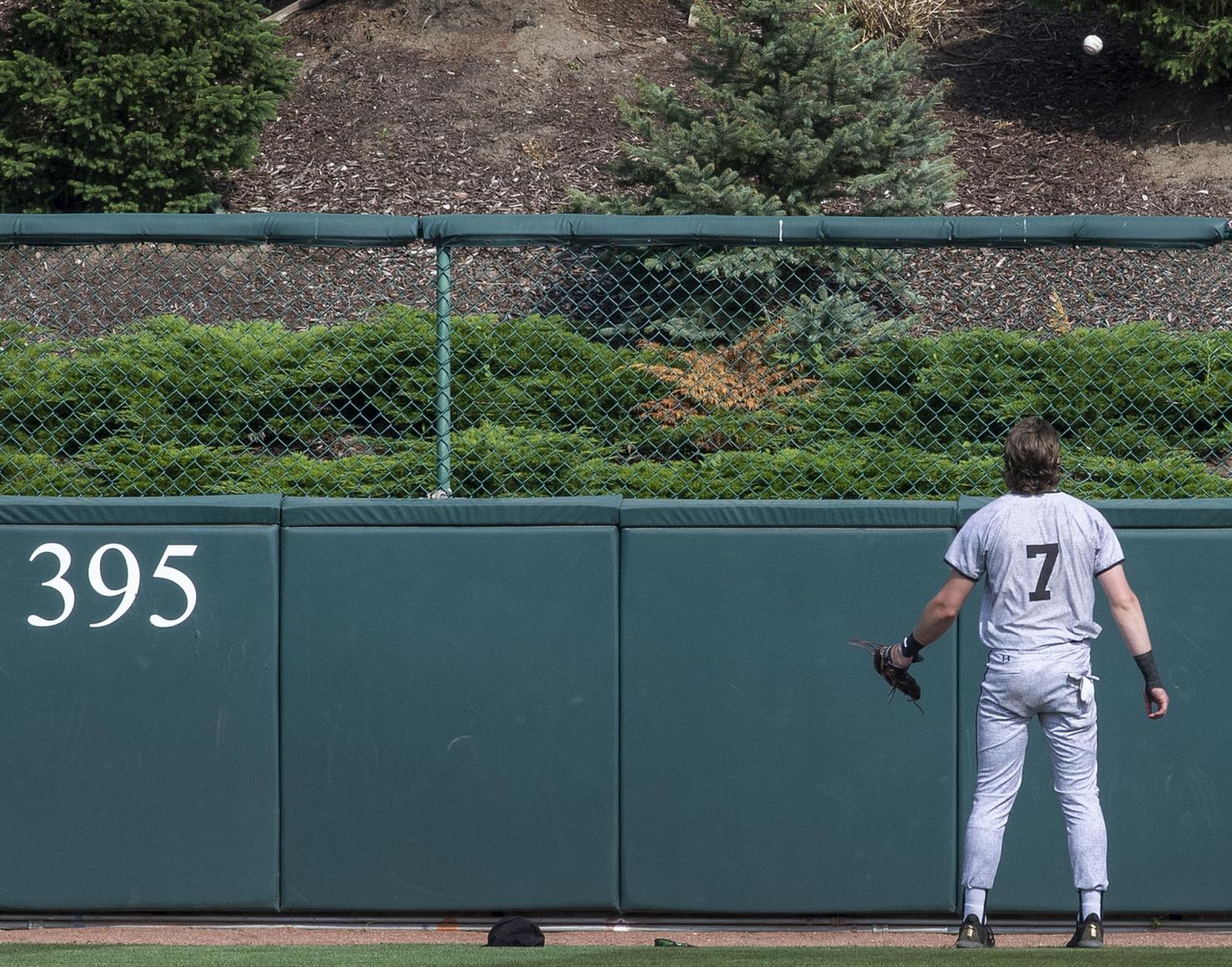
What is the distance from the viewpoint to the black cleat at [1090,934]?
3753 millimetres

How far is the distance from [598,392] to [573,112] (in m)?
6.78

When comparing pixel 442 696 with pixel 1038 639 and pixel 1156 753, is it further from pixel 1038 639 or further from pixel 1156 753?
pixel 1156 753

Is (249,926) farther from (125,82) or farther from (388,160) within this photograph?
(388,160)

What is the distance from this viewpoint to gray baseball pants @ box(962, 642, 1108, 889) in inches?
146

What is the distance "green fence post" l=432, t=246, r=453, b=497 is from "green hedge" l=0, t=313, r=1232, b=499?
34 centimetres

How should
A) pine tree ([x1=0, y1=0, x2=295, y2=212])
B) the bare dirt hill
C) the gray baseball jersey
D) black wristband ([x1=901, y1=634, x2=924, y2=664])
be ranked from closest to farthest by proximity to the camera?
the gray baseball jersey
black wristband ([x1=901, y1=634, x2=924, y2=664])
pine tree ([x1=0, y1=0, x2=295, y2=212])
the bare dirt hill

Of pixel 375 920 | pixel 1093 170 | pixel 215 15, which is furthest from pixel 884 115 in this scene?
pixel 375 920

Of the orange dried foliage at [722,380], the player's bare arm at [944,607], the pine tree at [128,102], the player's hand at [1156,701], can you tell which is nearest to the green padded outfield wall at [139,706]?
the orange dried foliage at [722,380]

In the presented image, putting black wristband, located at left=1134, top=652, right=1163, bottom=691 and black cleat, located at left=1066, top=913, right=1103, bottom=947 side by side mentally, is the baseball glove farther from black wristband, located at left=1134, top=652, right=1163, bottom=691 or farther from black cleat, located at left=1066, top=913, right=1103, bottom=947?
black cleat, located at left=1066, top=913, right=1103, bottom=947

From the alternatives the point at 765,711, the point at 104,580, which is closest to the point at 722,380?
the point at 765,711

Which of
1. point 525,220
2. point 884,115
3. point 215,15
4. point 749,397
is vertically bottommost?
point 749,397

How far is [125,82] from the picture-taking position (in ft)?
30.2

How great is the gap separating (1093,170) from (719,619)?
7.59 meters

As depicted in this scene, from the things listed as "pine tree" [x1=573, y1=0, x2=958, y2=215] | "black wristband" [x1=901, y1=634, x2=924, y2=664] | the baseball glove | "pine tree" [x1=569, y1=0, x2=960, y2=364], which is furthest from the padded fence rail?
"pine tree" [x1=573, y1=0, x2=958, y2=215]
